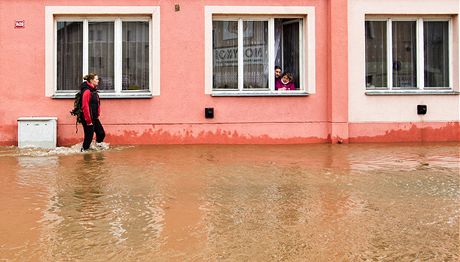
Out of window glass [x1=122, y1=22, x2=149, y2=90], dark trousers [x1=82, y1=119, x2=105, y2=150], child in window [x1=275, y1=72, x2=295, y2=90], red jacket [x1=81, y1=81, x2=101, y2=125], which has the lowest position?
dark trousers [x1=82, y1=119, x2=105, y2=150]

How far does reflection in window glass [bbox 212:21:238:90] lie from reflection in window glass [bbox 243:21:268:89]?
247 millimetres

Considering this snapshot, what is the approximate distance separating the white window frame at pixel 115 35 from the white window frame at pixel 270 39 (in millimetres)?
1181

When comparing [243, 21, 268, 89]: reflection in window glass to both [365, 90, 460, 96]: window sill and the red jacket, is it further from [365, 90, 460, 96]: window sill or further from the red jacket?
the red jacket

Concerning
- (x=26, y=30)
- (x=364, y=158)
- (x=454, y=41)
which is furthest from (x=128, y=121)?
(x=454, y=41)

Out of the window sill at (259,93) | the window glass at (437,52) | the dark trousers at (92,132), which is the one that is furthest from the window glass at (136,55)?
the window glass at (437,52)

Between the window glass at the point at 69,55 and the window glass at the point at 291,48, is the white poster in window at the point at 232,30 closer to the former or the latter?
the window glass at the point at 291,48

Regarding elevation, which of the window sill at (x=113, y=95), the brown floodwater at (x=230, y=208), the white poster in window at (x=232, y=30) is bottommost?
the brown floodwater at (x=230, y=208)

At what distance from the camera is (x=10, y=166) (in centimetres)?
1024

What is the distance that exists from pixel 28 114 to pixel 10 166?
419 centimetres

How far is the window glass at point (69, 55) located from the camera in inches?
575

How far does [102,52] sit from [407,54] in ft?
24.5

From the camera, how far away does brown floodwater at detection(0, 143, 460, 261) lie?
4.80m

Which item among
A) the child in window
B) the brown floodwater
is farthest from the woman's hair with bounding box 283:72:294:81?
the brown floodwater

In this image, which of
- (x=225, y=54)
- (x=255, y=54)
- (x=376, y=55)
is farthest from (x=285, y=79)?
(x=376, y=55)
